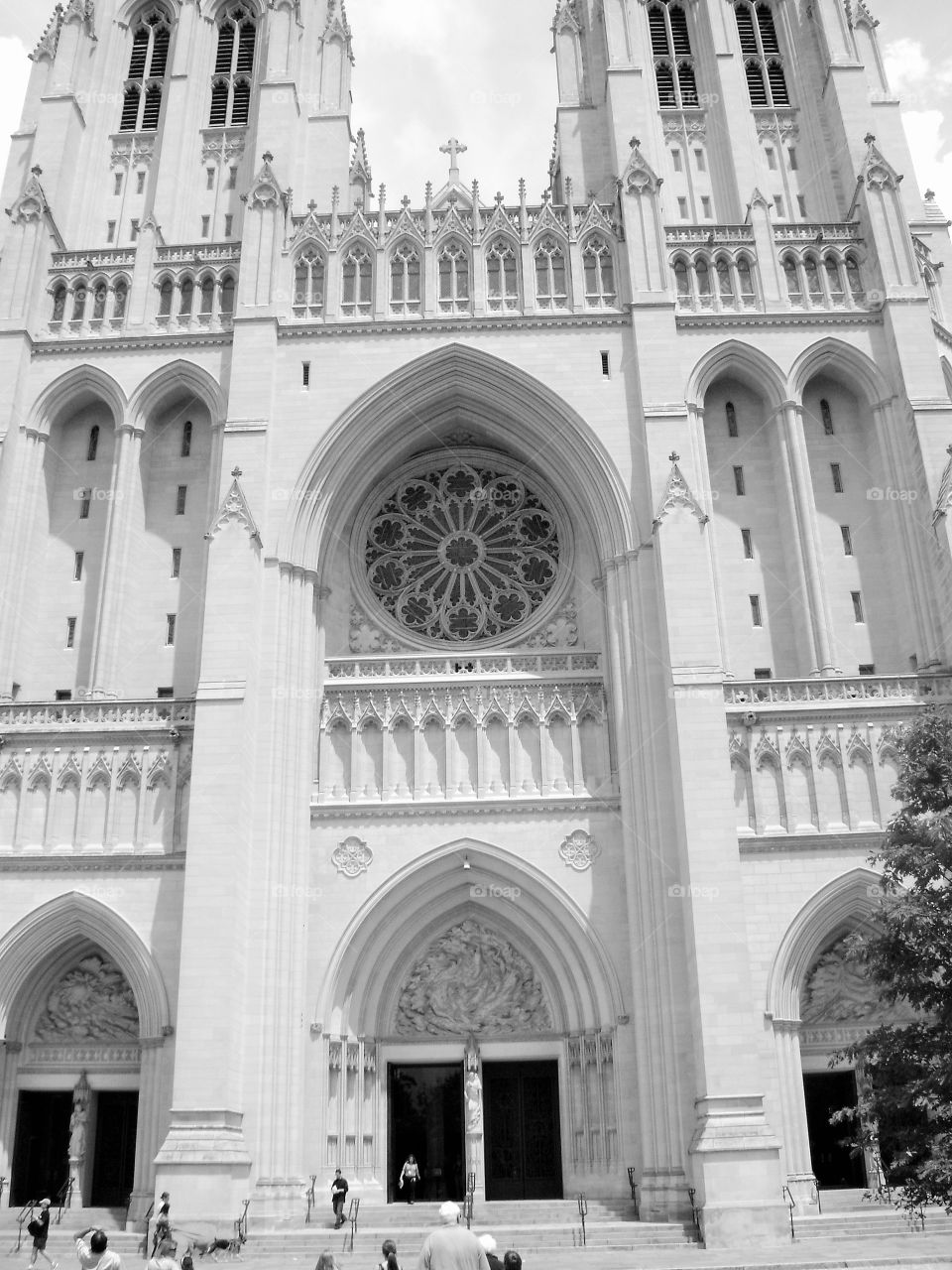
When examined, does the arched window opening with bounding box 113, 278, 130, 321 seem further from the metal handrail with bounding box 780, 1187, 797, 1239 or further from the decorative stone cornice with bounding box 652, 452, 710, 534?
the metal handrail with bounding box 780, 1187, 797, 1239

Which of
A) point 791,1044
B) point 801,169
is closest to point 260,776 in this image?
point 791,1044

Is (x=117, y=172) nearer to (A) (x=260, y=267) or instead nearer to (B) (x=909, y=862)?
(A) (x=260, y=267)

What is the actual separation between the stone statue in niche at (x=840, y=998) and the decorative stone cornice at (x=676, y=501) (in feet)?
28.0

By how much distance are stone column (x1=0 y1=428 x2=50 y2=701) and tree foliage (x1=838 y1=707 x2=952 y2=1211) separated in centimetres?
1766

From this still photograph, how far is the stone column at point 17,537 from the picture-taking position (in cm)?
2433

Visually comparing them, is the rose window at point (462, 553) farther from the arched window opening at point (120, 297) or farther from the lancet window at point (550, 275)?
the arched window opening at point (120, 297)

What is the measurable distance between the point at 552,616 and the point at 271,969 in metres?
9.47

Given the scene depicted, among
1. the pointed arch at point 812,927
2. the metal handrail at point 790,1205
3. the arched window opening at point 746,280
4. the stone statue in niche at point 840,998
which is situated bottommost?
the metal handrail at point 790,1205

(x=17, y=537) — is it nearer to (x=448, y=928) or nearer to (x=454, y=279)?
(x=454, y=279)

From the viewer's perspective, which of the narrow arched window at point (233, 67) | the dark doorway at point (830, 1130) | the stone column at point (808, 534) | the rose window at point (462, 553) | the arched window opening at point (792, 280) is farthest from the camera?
the narrow arched window at point (233, 67)

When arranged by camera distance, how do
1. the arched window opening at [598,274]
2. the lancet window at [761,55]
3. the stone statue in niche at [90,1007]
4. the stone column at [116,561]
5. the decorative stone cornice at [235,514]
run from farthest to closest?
the lancet window at [761,55], the arched window opening at [598,274], the stone column at [116,561], the decorative stone cornice at [235,514], the stone statue in niche at [90,1007]

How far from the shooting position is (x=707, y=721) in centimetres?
2169

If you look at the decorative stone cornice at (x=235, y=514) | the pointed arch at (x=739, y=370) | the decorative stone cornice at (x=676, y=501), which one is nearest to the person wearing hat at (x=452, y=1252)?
the decorative stone cornice at (x=676, y=501)

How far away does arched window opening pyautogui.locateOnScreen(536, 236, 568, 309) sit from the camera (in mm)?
26656
